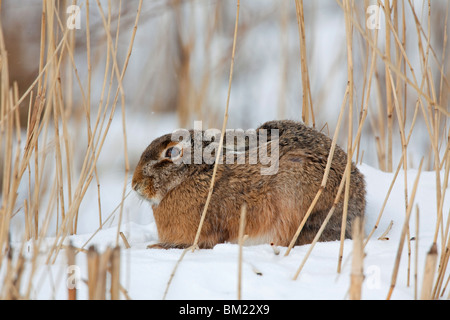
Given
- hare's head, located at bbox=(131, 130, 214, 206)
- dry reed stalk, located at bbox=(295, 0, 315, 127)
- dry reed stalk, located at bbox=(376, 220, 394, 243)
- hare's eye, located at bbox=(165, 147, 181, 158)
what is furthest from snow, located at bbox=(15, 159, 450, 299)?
dry reed stalk, located at bbox=(295, 0, 315, 127)

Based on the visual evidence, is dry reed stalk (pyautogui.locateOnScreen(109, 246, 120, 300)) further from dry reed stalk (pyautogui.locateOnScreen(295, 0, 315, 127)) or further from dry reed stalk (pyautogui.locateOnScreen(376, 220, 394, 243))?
dry reed stalk (pyautogui.locateOnScreen(295, 0, 315, 127))

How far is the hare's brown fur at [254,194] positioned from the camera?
2318 millimetres

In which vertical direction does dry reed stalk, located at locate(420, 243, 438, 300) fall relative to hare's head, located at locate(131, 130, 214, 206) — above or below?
below

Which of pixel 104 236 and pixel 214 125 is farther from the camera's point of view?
pixel 214 125

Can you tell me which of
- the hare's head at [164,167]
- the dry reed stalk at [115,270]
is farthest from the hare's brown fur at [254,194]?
the dry reed stalk at [115,270]

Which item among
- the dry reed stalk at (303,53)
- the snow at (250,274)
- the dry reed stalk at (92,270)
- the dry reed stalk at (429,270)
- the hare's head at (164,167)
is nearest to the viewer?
the dry reed stalk at (92,270)

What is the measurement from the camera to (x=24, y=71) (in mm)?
4867

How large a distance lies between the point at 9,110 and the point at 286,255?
3.66ft

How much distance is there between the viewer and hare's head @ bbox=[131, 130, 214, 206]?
252 cm

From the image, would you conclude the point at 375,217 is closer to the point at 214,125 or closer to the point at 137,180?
the point at 137,180

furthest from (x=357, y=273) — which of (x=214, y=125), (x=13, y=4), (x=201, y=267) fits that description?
(x=13, y=4)

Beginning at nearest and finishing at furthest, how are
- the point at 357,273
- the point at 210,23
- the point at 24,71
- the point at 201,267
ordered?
the point at 357,273, the point at 201,267, the point at 210,23, the point at 24,71

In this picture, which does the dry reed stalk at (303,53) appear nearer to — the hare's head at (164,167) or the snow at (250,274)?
the hare's head at (164,167)

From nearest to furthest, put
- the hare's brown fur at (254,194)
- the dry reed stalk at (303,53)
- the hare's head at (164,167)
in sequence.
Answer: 1. the hare's brown fur at (254,194)
2. the hare's head at (164,167)
3. the dry reed stalk at (303,53)
